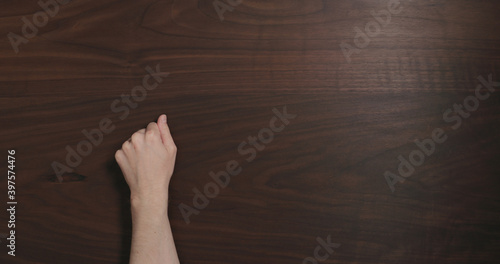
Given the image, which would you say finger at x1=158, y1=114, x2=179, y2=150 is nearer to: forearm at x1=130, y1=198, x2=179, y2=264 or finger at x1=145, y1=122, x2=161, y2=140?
finger at x1=145, y1=122, x2=161, y2=140

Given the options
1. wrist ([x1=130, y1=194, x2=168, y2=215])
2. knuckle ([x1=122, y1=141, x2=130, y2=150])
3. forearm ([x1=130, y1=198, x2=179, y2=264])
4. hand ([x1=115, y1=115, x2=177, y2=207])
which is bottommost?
forearm ([x1=130, y1=198, x2=179, y2=264])

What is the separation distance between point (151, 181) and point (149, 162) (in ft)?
0.12

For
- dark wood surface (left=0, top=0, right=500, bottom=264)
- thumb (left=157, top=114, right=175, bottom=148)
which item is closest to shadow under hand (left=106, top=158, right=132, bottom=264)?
dark wood surface (left=0, top=0, right=500, bottom=264)

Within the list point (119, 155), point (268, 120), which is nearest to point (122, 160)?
point (119, 155)

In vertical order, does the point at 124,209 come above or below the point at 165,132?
below

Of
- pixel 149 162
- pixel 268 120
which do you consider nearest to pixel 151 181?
pixel 149 162

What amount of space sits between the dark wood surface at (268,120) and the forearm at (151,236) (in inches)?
1.5

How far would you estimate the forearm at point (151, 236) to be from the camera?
800mm

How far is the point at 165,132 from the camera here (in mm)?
825

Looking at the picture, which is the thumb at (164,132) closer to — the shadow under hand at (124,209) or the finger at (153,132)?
the finger at (153,132)

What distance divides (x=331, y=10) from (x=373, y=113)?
205 millimetres

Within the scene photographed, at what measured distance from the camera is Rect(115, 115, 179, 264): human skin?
0.81 m

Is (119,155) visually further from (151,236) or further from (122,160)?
(151,236)

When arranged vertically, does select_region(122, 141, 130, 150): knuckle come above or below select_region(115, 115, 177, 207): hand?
above
